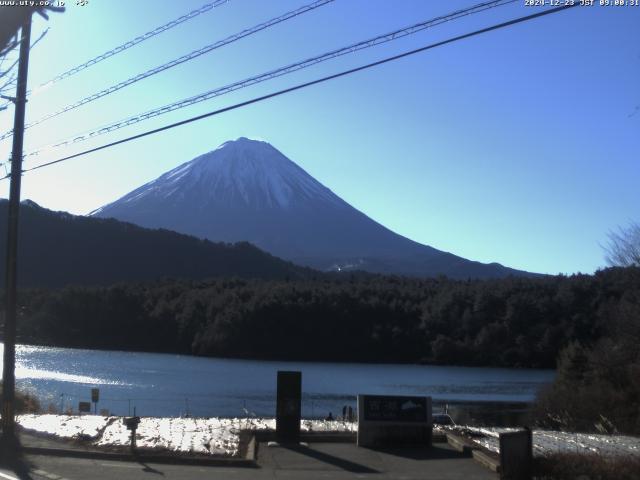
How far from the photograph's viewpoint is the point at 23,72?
18156 millimetres

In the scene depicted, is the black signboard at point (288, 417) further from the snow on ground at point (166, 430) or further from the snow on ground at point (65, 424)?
the snow on ground at point (65, 424)

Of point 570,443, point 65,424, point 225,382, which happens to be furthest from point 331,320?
point 570,443

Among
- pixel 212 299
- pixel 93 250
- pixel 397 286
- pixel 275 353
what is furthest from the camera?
pixel 93 250

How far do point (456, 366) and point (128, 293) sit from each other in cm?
4225

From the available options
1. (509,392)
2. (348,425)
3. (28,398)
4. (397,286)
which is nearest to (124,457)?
(348,425)

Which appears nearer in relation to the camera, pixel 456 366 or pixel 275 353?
pixel 456 366

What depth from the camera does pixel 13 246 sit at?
18422 millimetres

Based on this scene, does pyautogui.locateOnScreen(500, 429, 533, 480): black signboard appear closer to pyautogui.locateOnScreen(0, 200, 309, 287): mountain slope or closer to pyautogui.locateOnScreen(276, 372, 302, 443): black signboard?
pyautogui.locateOnScreen(276, 372, 302, 443): black signboard

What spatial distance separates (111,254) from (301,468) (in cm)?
12764

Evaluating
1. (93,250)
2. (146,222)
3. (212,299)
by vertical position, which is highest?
(146,222)

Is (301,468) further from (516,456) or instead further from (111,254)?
(111,254)

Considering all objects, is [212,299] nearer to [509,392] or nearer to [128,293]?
[128,293]

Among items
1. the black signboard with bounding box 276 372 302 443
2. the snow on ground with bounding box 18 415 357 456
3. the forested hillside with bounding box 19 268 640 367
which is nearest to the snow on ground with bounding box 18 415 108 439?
the snow on ground with bounding box 18 415 357 456

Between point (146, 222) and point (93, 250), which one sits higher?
point (146, 222)
